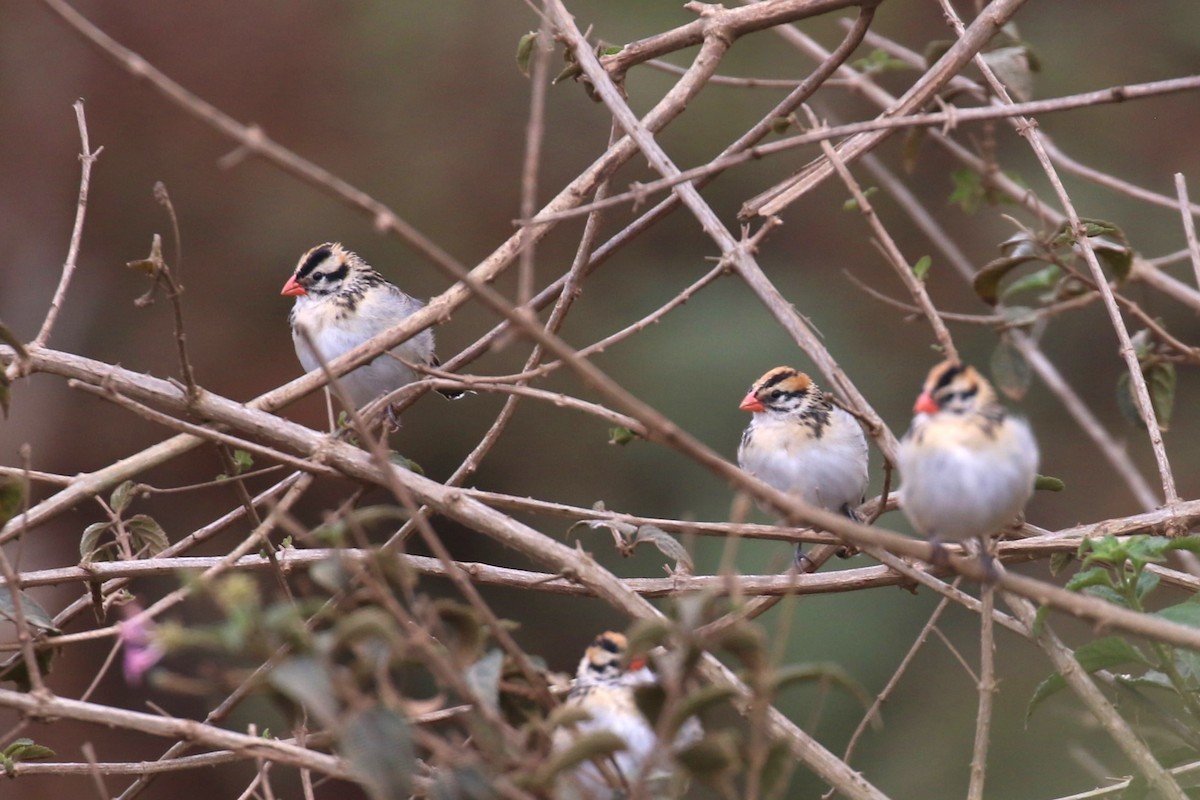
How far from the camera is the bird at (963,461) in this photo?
104 inches

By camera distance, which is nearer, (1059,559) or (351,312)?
(1059,559)

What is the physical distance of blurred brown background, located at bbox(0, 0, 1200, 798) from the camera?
747cm

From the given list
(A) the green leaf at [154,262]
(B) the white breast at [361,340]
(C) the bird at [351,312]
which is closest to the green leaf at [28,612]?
(A) the green leaf at [154,262]

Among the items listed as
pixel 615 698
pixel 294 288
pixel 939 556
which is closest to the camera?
pixel 939 556

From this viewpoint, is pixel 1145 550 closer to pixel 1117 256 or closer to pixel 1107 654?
pixel 1107 654

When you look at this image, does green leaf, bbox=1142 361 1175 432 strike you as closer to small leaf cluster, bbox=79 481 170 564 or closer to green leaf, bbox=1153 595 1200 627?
green leaf, bbox=1153 595 1200 627

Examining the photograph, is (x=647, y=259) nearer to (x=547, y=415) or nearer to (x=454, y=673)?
(x=547, y=415)

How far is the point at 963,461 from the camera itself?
266 centimetres

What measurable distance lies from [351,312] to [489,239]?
3.32m

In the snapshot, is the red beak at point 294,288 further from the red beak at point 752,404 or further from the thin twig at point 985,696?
the thin twig at point 985,696

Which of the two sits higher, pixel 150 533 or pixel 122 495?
pixel 122 495

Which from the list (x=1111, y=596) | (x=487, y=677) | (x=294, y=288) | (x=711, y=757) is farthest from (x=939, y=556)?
(x=294, y=288)

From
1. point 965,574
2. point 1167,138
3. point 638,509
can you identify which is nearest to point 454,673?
point 965,574

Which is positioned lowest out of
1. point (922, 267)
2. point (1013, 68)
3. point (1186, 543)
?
point (1186, 543)
